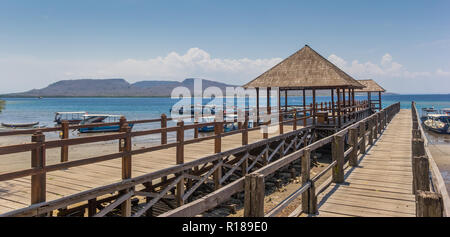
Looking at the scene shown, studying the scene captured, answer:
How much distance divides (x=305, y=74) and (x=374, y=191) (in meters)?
13.5

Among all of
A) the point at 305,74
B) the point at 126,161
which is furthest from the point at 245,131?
the point at 305,74

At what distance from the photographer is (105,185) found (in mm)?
6332

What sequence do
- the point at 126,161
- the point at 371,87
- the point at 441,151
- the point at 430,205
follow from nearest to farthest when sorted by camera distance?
the point at 430,205
the point at 126,161
the point at 441,151
the point at 371,87

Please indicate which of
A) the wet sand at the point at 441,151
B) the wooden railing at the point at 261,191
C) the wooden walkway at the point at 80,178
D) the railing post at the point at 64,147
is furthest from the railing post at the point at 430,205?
the wet sand at the point at 441,151

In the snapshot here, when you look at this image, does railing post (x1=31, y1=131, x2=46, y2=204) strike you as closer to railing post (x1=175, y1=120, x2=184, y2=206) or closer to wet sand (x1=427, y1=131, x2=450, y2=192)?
railing post (x1=175, y1=120, x2=184, y2=206)

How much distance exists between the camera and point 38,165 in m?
4.94

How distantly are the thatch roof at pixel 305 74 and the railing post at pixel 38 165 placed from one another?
1538 cm

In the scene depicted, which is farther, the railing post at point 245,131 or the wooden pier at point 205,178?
the railing post at point 245,131

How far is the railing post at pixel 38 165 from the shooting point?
491 centimetres

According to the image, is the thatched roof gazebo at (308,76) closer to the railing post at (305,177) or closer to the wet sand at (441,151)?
the wet sand at (441,151)

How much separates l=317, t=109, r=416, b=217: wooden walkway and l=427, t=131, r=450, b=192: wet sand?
1116 cm

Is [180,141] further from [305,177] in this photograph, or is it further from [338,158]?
[338,158]
